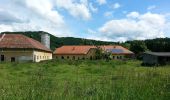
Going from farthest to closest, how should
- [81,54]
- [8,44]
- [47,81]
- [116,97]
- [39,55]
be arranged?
[81,54] < [39,55] < [8,44] < [47,81] < [116,97]

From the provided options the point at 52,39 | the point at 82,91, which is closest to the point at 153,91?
the point at 82,91

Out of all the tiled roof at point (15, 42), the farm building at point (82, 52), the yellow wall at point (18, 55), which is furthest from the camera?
the farm building at point (82, 52)

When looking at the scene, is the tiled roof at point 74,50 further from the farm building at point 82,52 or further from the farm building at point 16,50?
the farm building at point 16,50

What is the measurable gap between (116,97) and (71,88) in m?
1.02

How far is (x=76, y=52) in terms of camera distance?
94.0 m

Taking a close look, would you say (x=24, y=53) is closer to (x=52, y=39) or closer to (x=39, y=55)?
(x=39, y=55)

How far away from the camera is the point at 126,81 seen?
8047 millimetres

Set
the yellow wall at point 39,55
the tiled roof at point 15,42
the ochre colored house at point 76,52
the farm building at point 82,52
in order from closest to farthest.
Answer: the tiled roof at point 15,42 → the yellow wall at point 39,55 → the ochre colored house at point 76,52 → the farm building at point 82,52

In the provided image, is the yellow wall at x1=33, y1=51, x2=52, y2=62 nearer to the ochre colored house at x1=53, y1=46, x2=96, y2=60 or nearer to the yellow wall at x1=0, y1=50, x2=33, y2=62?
the yellow wall at x1=0, y1=50, x2=33, y2=62

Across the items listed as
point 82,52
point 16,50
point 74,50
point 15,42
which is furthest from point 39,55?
point 74,50

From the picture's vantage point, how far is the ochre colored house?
91562 millimetres

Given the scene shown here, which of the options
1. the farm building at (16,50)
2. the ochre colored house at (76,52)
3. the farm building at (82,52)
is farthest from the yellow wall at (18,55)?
the farm building at (82,52)

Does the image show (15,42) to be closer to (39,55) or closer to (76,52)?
(39,55)

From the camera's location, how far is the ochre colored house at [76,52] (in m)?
91.6
